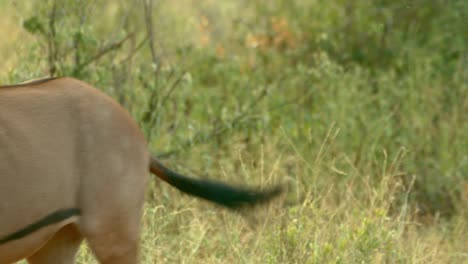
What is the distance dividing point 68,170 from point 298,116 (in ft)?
12.2

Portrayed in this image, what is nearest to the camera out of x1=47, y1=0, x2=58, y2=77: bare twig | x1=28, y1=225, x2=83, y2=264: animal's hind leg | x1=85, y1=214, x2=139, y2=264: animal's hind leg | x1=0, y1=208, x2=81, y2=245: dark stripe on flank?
x1=0, y1=208, x2=81, y2=245: dark stripe on flank

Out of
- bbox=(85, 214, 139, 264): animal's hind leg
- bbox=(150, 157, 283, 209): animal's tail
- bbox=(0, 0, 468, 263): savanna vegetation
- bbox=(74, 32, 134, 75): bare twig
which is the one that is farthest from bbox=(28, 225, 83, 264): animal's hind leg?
bbox=(74, 32, 134, 75): bare twig

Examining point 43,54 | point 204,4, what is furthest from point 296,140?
point 204,4

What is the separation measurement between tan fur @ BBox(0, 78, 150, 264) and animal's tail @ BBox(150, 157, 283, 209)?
0.72 feet

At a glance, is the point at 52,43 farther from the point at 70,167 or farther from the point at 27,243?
the point at 27,243

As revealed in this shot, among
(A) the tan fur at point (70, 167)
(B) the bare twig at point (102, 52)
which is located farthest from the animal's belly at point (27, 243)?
(B) the bare twig at point (102, 52)

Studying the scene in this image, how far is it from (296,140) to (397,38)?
5.97 feet

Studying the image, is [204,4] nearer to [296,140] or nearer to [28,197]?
[296,140]

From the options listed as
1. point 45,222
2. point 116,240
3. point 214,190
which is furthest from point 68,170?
point 214,190

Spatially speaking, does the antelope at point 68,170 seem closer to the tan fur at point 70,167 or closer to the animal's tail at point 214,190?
the tan fur at point 70,167

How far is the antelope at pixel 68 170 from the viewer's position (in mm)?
3537

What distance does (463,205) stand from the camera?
20.6 ft

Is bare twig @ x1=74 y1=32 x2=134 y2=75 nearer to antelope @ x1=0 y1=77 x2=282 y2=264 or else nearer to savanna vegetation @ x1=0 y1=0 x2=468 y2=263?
savanna vegetation @ x1=0 y1=0 x2=468 y2=263

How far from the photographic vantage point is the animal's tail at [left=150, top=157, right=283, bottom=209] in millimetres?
4117
